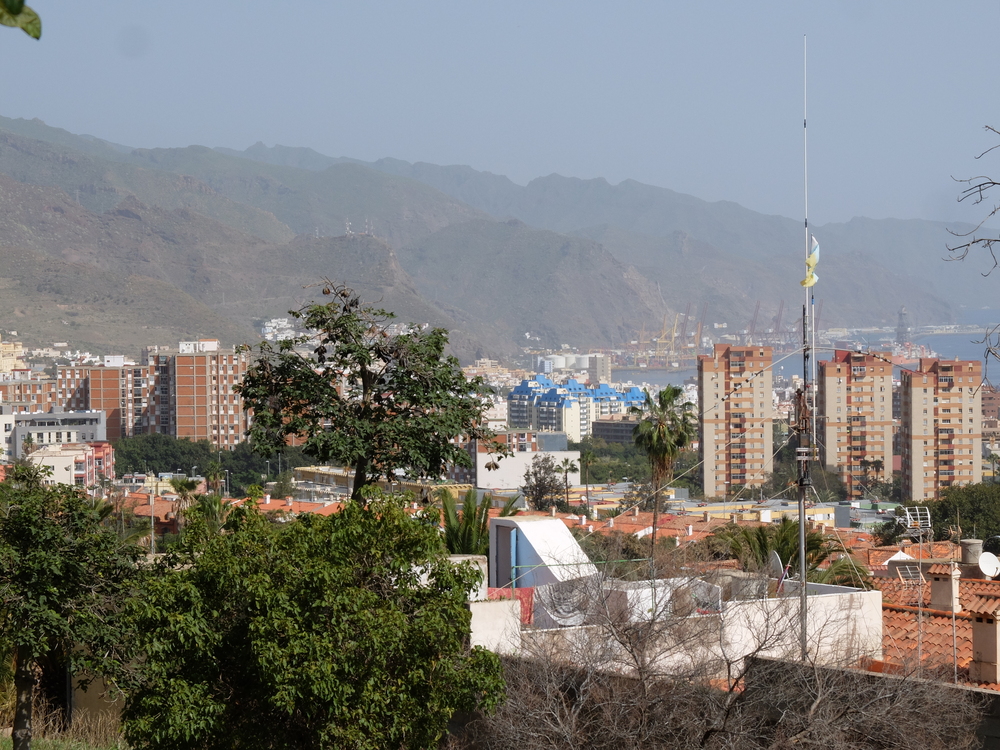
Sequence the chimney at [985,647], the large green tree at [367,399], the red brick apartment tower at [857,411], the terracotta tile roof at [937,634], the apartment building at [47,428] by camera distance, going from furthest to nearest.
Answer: the red brick apartment tower at [857,411], the apartment building at [47,428], the large green tree at [367,399], the terracotta tile roof at [937,634], the chimney at [985,647]

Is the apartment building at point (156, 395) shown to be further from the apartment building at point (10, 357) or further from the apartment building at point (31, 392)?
the apartment building at point (10, 357)

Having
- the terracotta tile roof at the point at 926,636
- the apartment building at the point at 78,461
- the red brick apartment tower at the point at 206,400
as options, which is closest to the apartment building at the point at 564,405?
the red brick apartment tower at the point at 206,400

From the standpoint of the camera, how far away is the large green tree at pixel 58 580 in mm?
7684

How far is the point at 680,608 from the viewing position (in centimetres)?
850

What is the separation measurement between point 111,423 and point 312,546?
9978cm

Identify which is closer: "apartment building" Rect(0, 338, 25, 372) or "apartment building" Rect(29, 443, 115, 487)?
"apartment building" Rect(29, 443, 115, 487)

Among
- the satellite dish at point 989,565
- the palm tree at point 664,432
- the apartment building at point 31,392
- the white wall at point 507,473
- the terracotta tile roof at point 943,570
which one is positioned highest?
the apartment building at point 31,392

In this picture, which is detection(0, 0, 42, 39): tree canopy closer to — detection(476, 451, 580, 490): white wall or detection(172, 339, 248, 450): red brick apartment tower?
detection(476, 451, 580, 490): white wall

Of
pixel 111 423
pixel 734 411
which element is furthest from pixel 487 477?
pixel 111 423

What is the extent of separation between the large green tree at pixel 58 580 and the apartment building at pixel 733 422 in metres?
74.3

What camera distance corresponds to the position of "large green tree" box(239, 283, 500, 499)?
9594 mm

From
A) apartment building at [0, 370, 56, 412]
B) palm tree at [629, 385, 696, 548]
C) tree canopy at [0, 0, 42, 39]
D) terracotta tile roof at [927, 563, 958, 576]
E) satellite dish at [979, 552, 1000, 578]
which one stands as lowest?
terracotta tile roof at [927, 563, 958, 576]

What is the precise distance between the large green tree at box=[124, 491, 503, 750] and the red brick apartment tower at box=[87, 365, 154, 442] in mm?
97507

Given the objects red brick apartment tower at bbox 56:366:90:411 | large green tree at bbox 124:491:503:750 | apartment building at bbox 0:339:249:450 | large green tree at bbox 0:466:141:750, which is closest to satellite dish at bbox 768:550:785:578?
large green tree at bbox 124:491:503:750
